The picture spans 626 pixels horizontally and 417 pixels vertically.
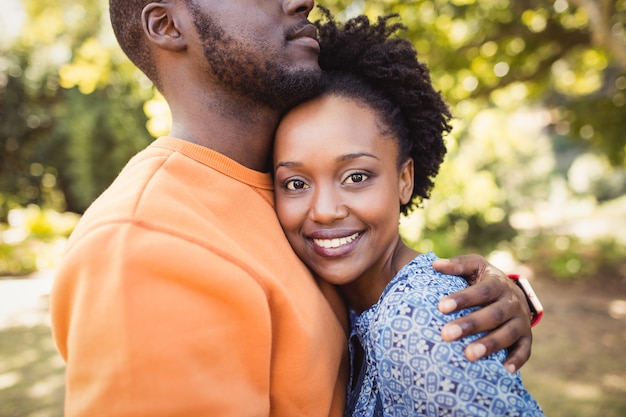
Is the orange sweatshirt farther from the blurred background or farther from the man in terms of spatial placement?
the blurred background

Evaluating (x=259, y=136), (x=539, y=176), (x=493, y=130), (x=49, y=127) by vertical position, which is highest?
(x=539, y=176)

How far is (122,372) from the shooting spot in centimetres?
115

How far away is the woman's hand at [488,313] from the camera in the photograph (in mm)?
1447

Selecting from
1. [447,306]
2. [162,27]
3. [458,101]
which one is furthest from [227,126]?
[458,101]


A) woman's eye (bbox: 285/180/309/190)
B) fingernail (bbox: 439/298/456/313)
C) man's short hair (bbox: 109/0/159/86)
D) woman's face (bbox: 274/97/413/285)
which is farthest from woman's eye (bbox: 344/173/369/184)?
man's short hair (bbox: 109/0/159/86)

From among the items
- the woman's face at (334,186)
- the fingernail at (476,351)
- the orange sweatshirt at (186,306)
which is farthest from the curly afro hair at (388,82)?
the fingernail at (476,351)

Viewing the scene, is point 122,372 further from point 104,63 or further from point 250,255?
point 104,63

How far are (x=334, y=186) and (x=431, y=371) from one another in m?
0.73

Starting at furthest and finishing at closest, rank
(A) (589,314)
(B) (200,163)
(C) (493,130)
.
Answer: (C) (493,130) < (A) (589,314) < (B) (200,163)

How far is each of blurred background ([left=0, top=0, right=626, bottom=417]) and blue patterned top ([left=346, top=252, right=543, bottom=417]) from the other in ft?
6.94

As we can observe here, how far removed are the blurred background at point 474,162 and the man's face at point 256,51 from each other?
1799 millimetres

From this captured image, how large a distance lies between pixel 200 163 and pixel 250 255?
0.36 m

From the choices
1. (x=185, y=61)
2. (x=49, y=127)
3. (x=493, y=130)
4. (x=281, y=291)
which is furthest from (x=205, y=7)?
(x=49, y=127)

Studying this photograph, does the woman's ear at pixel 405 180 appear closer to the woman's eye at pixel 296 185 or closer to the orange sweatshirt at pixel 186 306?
the woman's eye at pixel 296 185
